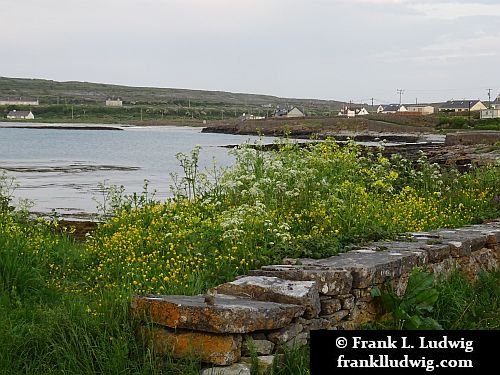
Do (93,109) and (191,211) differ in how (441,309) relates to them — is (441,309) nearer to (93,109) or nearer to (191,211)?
(191,211)

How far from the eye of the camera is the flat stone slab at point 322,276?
5.92m

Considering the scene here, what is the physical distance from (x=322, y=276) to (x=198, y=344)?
4.32ft

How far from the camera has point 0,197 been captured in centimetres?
1065

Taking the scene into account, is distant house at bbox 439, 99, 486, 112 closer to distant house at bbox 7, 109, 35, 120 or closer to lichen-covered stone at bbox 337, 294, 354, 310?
distant house at bbox 7, 109, 35, 120

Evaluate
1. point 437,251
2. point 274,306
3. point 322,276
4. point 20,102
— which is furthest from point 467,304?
point 20,102

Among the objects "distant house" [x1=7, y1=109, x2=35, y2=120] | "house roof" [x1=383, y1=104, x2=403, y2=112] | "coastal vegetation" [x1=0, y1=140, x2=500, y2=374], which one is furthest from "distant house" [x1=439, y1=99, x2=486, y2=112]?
"coastal vegetation" [x1=0, y1=140, x2=500, y2=374]

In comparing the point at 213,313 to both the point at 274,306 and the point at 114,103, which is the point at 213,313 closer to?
the point at 274,306

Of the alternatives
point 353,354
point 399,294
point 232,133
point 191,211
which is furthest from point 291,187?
point 232,133

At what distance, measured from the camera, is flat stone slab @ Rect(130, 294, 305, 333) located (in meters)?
4.94

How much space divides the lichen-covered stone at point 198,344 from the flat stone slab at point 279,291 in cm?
58

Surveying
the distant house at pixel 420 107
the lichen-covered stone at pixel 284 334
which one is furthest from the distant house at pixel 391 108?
the lichen-covered stone at pixel 284 334

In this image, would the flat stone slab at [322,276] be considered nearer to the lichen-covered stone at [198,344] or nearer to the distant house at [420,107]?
the lichen-covered stone at [198,344]

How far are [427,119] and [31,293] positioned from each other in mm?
77809

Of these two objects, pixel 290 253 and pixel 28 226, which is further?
pixel 28 226
